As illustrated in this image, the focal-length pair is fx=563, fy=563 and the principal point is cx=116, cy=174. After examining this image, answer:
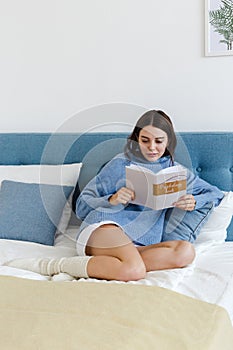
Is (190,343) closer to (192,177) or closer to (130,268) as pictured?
(130,268)

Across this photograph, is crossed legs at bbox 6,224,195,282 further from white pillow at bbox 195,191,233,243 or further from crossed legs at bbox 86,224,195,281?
white pillow at bbox 195,191,233,243

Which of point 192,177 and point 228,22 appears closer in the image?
point 192,177

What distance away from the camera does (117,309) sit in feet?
5.15

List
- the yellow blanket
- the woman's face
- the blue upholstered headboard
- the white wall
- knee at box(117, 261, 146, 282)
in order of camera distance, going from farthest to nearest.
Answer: the white wall < the blue upholstered headboard < the woman's face < knee at box(117, 261, 146, 282) < the yellow blanket

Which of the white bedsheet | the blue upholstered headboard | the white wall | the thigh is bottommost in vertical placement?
the white bedsheet

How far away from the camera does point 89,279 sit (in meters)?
1.96

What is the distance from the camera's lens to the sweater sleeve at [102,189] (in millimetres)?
2318

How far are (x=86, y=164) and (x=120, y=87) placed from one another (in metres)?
0.46

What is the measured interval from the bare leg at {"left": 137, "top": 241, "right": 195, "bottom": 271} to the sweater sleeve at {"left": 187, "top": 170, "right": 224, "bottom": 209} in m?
0.25

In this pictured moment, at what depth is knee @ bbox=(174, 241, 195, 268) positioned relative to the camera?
2.08m

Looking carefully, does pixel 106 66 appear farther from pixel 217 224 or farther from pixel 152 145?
pixel 217 224

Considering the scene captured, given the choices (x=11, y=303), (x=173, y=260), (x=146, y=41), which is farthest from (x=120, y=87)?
(x=11, y=303)

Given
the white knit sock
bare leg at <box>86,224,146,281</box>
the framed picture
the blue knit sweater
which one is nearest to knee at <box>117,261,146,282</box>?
bare leg at <box>86,224,146,281</box>

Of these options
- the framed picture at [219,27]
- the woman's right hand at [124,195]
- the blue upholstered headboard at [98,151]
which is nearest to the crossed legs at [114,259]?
the woman's right hand at [124,195]
